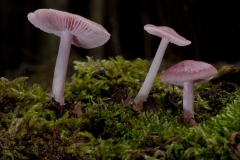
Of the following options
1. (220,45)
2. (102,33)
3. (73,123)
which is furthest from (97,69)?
(220,45)

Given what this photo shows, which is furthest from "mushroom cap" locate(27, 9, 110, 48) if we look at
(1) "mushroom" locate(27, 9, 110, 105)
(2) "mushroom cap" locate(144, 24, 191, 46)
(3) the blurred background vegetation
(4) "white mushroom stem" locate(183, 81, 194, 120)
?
(3) the blurred background vegetation

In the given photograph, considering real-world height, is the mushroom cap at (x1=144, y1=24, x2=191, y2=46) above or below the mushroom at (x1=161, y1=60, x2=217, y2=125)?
above

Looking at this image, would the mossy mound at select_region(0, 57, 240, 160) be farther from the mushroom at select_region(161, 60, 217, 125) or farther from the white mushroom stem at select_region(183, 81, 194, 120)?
the mushroom at select_region(161, 60, 217, 125)

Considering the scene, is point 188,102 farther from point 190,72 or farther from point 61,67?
point 61,67

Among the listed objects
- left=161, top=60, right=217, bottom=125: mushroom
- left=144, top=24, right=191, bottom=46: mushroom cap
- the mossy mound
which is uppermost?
left=144, top=24, right=191, bottom=46: mushroom cap

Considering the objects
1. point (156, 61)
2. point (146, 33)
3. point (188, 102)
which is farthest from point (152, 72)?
point (146, 33)

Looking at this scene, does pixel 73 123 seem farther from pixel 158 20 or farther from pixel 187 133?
pixel 158 20
